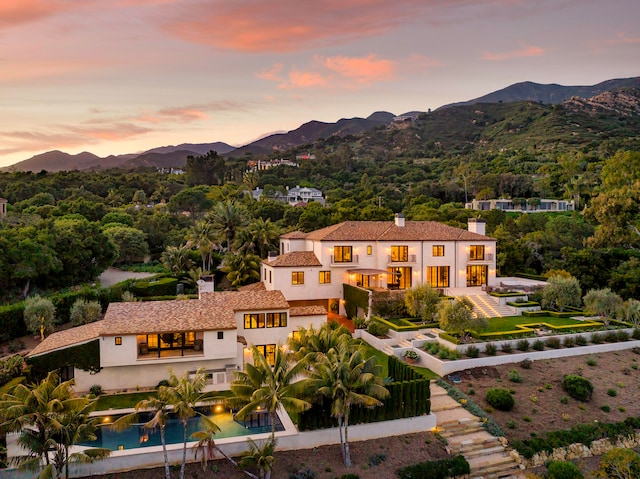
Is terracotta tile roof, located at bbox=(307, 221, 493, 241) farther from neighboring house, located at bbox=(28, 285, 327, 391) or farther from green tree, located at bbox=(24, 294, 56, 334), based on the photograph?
green tree, located at bbox=(24, 294, 56, 334)

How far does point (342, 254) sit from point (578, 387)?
18.9 metres

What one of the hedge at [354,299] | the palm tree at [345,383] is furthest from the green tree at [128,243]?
the palm tree at [345,383]

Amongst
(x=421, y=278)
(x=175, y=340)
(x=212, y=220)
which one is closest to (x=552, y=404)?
(x=421, y=278)

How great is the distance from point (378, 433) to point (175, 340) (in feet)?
37.2

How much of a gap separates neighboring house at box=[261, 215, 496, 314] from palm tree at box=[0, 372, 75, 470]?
2034cm

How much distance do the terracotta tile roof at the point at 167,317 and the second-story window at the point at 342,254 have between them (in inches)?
414

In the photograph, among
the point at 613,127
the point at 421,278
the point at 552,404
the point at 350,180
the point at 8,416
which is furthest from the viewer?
the point at 613,127

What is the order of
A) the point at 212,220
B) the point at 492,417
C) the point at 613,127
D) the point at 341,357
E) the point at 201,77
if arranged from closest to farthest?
the point at 341,357, the point at 492,417, the point at 201,77, the point at 212,220, the point at 613,127

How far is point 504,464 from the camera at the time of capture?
18.7 metres

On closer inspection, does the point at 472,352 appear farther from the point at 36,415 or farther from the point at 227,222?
the point at 227,222

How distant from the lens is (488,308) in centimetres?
3406

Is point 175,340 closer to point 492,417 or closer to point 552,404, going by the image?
point 492,417

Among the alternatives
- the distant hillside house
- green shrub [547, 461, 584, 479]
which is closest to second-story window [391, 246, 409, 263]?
green shrub [547, 461, 584, 479]

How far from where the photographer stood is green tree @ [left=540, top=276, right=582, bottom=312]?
33625 mm
